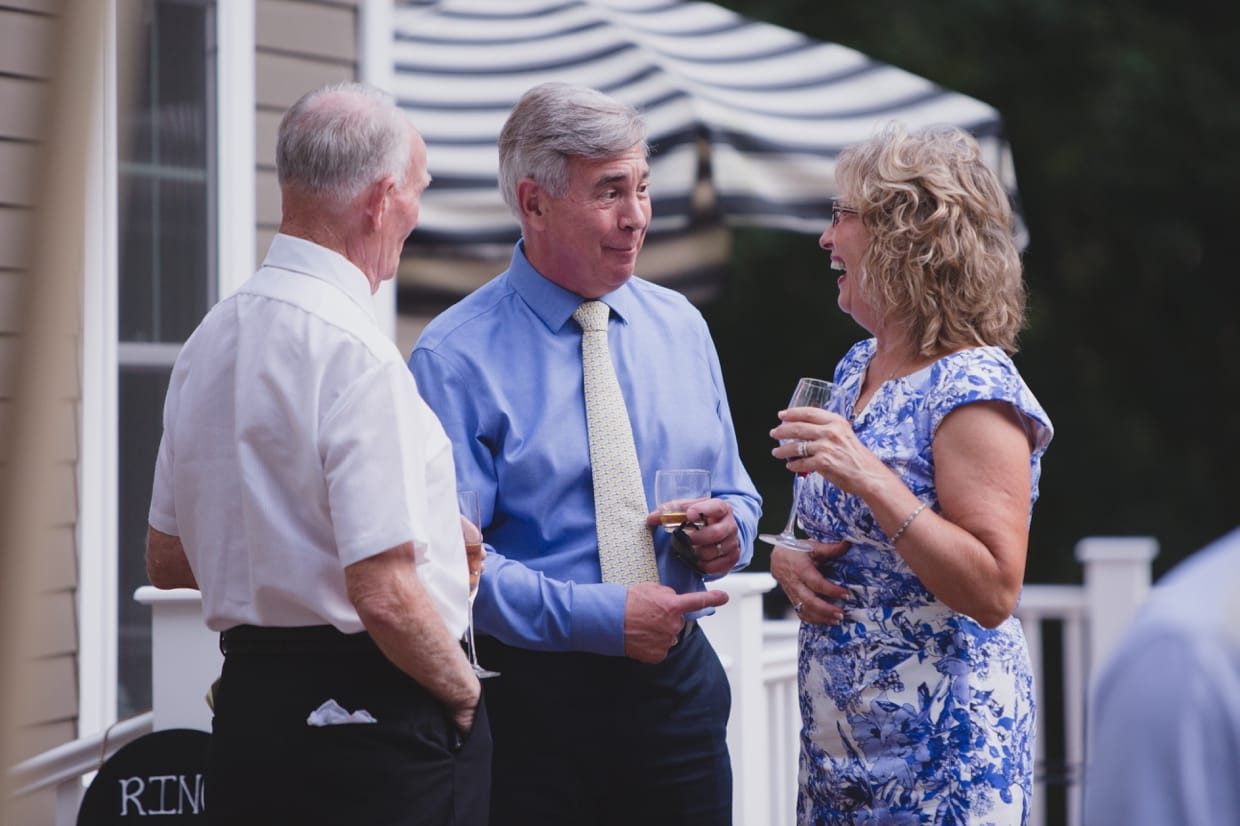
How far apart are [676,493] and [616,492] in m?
0.14

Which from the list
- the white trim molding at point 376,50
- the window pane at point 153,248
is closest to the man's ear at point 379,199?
the window pane at point 153,248

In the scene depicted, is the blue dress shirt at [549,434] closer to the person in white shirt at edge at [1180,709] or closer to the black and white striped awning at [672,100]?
the person in white shirt at edge at [1180,709]

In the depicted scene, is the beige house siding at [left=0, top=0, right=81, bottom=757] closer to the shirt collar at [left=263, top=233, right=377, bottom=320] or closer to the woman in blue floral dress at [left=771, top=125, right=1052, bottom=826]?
the shirt collar at [left=263, top=233, right=377, bottom=320]

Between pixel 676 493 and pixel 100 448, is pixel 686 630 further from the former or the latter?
pixel 100 448

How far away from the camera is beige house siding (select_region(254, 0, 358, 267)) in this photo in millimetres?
4777

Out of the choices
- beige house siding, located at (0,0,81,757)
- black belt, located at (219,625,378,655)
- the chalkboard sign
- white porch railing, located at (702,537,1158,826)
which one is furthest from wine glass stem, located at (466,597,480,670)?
beige house siding, located at (0,0,81,757)

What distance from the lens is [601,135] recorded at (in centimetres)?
267

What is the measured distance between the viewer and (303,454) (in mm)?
→ 2059

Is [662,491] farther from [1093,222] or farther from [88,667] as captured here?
[1093,222]

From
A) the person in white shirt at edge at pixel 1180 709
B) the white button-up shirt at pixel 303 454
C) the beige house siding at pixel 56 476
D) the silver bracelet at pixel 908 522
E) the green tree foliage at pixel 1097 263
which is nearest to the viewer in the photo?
the person in white shirt at edge at pixel 1180 709

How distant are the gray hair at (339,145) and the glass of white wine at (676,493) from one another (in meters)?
0.75

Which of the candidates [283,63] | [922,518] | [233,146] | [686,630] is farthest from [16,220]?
[922,518]

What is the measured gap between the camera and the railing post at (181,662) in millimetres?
3295

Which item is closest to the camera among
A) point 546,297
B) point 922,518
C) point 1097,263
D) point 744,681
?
point 922,518
